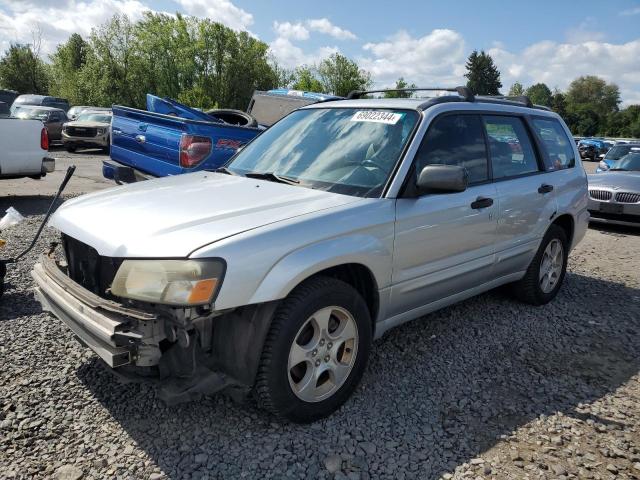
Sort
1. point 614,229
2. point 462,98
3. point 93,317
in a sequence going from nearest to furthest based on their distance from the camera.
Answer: point 93,317 < point 462,98 < point 614,229

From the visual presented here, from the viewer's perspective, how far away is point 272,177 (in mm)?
3441

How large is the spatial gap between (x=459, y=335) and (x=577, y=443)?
140cm

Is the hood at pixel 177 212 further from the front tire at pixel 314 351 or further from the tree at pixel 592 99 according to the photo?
the tree at pixel 592 99

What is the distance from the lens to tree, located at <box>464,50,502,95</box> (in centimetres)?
9244

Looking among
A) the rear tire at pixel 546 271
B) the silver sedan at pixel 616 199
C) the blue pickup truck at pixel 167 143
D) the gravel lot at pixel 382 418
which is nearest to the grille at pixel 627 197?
the silver sedan at pixel 616 199

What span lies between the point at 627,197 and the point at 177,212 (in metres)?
8.74

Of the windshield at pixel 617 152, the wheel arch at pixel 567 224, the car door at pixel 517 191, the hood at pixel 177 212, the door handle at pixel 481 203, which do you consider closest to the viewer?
the hood at pixel 177 212

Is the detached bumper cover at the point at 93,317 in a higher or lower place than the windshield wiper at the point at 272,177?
lower

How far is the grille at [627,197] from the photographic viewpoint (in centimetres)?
891

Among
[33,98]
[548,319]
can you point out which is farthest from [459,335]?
[33,98]

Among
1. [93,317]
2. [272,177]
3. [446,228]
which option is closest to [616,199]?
[446,228]

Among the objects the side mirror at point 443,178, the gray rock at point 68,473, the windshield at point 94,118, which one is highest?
the side mirror at point 443,178

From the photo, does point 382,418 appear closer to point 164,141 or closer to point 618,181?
point 164,141

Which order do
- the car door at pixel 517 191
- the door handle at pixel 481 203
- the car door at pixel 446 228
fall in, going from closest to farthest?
the car door at pixel 446 228, the door handle at pixel 481 203, the car door at pixel 517 191
